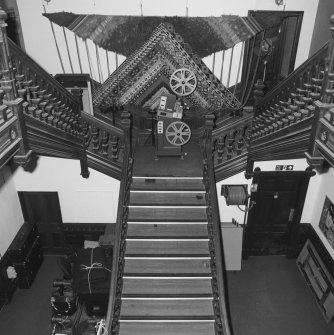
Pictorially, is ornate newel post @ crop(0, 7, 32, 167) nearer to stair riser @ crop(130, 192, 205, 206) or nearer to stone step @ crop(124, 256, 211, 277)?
stair riser @ crop(130, 192, 205, 206)

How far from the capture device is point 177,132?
25.2 feet

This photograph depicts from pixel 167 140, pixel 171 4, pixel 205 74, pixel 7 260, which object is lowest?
pixel 7 260

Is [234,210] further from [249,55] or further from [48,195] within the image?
[48,195]

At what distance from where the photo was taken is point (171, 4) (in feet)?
26.4

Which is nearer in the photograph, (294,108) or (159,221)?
(294,108)

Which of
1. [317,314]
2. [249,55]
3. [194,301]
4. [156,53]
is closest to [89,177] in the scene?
[156,53]

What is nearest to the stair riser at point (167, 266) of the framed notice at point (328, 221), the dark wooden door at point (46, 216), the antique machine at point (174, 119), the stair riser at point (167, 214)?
the stair riser at point (167, 214)

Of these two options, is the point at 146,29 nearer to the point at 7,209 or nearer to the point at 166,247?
the point at 166,247

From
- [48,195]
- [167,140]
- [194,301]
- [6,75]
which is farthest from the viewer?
[48,195]

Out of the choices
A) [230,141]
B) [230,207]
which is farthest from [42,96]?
[230,207]

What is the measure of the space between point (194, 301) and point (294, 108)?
11.5ft

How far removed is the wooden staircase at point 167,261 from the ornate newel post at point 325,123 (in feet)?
8.38

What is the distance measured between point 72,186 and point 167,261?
A: 3240mm

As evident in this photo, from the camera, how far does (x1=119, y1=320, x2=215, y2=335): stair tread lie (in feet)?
20.2
